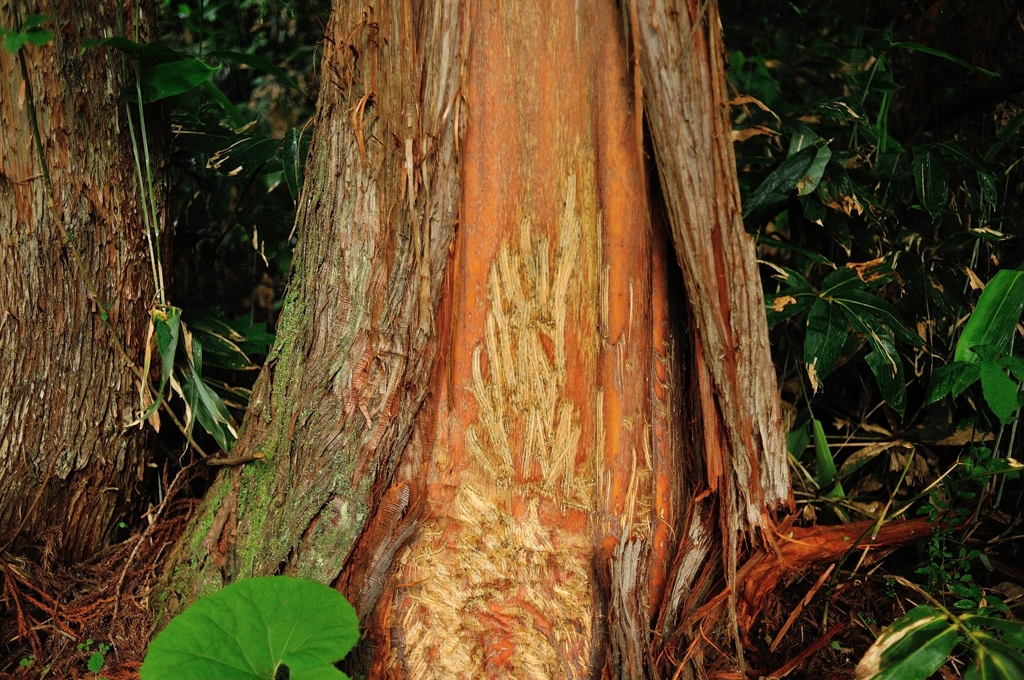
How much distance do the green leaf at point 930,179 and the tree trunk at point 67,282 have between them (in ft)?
6.21

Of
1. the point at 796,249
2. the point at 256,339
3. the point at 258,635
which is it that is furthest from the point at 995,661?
the point at 256,339

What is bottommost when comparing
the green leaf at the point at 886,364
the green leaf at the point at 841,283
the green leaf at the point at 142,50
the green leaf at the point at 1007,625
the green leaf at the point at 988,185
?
the green leaf at the point at 1007,625

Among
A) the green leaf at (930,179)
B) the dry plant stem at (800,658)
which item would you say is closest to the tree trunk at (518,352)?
the dry plant stem at (800,658)

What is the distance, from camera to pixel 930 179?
74.2 inches

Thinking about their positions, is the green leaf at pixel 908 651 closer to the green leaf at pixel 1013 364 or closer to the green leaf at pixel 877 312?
the green leaf at pixel 1013 364

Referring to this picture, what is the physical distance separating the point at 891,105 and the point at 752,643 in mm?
1818

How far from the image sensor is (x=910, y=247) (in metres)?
2.07

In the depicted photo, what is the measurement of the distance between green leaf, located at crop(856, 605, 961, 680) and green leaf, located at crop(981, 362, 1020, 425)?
1.66 feet

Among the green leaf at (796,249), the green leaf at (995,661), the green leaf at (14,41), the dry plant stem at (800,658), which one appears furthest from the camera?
the green leaf at (796,249)

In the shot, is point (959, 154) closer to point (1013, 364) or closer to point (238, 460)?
point (1013, 364)

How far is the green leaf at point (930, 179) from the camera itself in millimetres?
1854

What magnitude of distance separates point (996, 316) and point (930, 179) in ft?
1.44

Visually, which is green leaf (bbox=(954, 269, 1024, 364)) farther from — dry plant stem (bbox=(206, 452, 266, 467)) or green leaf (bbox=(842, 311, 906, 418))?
dry plant stem (bbox=(206, 452, 266, 467))

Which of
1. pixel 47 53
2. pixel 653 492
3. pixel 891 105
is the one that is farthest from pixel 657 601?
pixel 891 105
